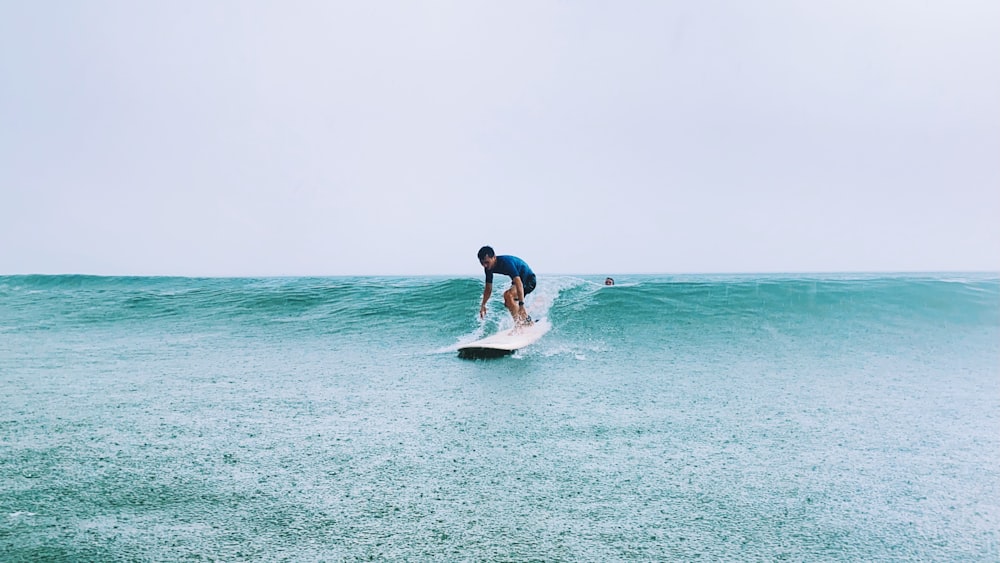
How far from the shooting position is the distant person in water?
350 inches

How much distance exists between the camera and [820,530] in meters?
2.89

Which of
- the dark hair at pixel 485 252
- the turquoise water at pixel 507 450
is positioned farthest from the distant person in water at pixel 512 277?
the turquoise water at pixel 507 450

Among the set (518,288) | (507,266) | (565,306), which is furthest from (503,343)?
(565,306)

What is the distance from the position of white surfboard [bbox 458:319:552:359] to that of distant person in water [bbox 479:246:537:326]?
26 cm

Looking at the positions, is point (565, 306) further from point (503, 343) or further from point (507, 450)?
point (507, 450)

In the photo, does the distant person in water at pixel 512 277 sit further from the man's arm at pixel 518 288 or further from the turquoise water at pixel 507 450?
the turquoise water at pixel 507 450

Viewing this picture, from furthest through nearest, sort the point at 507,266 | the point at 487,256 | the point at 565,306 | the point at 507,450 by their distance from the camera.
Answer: the point at 565,306 < the point at 507,266 < the point at 487,256 < the point at 507,450

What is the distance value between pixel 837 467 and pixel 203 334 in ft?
35.0

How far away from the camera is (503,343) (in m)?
8.45

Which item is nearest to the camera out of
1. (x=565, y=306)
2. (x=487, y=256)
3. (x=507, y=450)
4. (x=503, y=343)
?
(x=507, y=450)

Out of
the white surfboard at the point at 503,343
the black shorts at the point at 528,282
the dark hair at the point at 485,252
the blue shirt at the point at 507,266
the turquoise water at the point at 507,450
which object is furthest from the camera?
the black shorts at the point at 528,282

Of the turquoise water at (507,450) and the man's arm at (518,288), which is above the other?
the man's arm at (518,288)

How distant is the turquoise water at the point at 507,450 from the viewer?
2.77 m

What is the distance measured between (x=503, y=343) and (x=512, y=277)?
1258 millimetres
